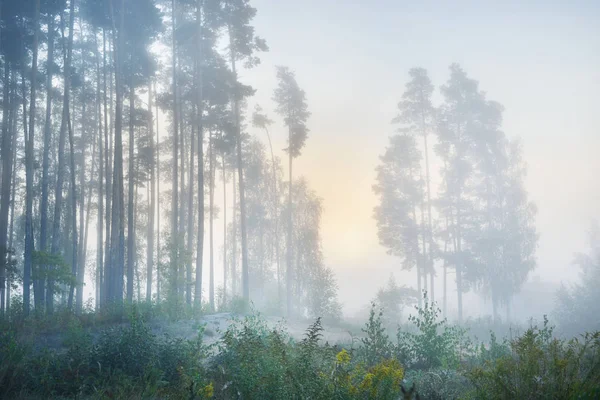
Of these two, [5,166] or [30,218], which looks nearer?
[30,218]

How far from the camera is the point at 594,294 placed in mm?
25391

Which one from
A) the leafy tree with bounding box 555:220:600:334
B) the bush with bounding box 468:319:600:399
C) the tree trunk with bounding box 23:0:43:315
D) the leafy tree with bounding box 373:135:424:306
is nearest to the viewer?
the bush with bounding box 468:319:600:399

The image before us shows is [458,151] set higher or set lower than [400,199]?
higher

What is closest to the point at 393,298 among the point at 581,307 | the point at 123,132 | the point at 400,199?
the point at 400,199

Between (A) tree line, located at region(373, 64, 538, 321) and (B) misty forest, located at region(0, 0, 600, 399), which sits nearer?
(B) misty forest, located at region(0, 0, 600, 399)

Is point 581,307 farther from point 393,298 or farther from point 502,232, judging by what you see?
point 393,298

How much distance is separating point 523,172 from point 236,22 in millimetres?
27841

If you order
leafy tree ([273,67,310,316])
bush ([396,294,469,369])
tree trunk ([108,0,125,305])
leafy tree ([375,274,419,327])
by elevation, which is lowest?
leafy tree ([375,274,419,327])

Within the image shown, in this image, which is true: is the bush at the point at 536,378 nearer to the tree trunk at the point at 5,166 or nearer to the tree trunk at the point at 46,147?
the tree trunk at the point at 46,147

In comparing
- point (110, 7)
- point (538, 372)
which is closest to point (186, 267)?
point (110, 7)

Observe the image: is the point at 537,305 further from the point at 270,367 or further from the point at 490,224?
the point at 270,367

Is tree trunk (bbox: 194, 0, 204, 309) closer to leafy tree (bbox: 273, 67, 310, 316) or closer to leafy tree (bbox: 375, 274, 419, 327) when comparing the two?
leafy tree (bbox: 273, 67, 310, 316)

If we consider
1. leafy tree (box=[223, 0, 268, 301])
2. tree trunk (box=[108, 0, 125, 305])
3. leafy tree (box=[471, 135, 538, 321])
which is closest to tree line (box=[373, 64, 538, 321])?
leafy tree (box=[471, 135, 538, 321])

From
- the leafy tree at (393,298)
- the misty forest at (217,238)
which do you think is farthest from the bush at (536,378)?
the leafy tree at (393,298)
